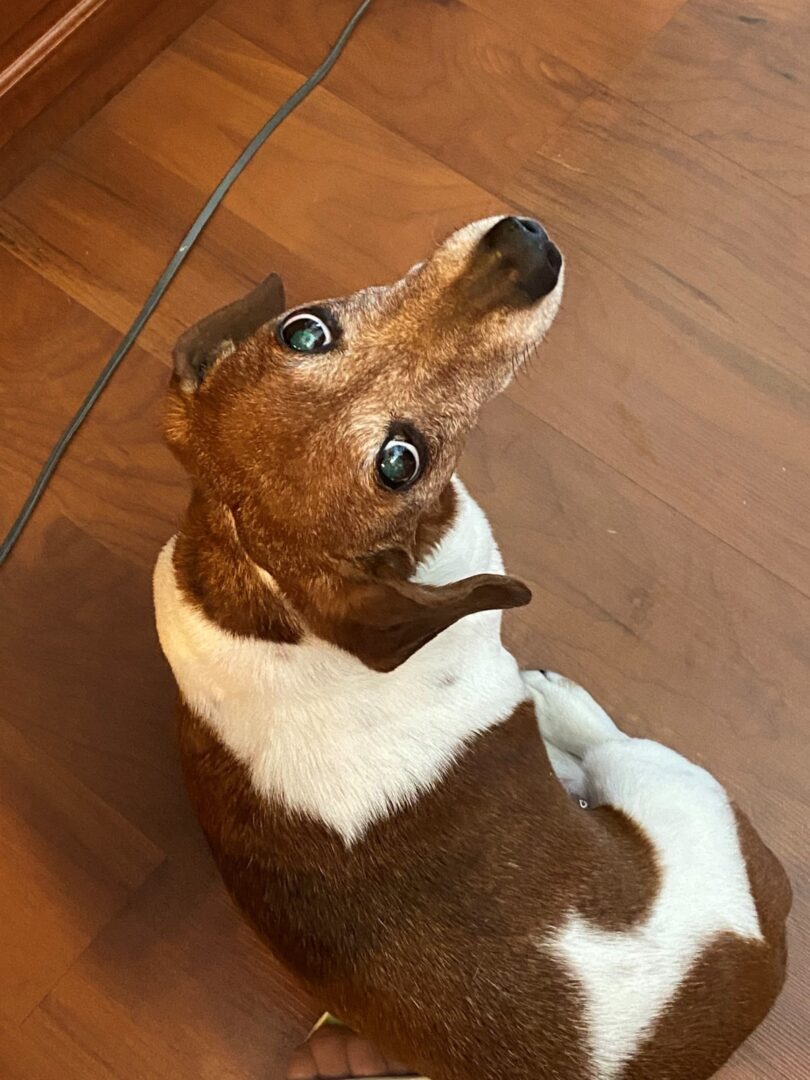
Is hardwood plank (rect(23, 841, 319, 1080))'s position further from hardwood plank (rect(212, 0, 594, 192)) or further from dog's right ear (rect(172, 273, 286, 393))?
hardwood plank (rect(212, 0, 594, 192))

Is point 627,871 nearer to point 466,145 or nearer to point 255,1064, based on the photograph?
point 255,1064

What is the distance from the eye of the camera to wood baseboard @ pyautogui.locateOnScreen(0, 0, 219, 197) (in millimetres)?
2568

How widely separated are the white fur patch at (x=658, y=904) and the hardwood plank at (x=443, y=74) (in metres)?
1.58

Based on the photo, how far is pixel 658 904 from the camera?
1704mm

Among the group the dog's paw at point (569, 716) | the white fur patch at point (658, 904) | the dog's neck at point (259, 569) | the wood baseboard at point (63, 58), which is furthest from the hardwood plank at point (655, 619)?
the wood baseboard at point (63, 58)

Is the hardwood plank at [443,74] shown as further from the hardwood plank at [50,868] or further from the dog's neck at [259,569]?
the hardwood plank at [50,868]

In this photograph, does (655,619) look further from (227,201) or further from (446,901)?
(227,201)

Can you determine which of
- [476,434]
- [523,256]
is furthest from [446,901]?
[476,434]

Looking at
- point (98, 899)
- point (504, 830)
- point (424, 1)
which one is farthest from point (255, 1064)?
point (424, 1)

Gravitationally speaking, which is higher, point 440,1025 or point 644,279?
point 644,279

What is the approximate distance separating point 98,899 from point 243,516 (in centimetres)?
121

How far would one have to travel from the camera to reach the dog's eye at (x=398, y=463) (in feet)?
5.04

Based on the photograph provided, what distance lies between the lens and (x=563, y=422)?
8.38 ft

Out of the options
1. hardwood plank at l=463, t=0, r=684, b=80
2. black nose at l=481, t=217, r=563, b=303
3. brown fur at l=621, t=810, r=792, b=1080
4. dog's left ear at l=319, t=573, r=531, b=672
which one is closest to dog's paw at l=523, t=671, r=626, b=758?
brown fur at l=621, t=810, r=792, b=1080
